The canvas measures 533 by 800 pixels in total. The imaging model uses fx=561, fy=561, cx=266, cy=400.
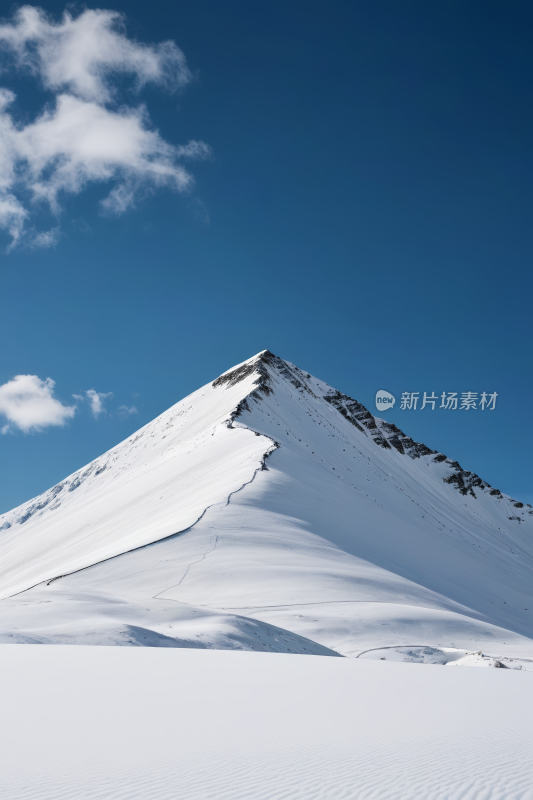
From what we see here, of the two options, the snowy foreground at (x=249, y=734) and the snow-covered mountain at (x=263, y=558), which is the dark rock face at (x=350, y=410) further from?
the snowy foreground at (x=249, y=734)

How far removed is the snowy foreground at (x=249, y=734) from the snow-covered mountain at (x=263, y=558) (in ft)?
18.4

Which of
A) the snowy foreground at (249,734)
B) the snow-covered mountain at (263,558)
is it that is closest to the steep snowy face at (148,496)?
the snow-covered mountain at (263,558)

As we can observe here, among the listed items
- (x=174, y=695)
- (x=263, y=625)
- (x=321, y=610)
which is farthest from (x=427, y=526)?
(x=174, y=695)

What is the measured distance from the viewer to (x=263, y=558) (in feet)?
90.0

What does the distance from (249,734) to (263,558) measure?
2118 centimetres

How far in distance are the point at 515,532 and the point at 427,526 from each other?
69782mm

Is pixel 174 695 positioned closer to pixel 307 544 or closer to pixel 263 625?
pixel 263 625

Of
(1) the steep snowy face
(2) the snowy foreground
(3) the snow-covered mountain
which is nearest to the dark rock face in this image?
(3) the snow-covered mountain

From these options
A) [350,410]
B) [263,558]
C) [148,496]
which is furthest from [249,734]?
[350,410]

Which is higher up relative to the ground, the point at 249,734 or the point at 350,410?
the point at 350,410

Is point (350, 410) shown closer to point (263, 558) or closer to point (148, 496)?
point (148, 496)

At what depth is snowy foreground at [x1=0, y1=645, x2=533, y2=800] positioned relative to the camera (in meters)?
5.00

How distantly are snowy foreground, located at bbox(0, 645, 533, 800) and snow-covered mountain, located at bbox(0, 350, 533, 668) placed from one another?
5599mm

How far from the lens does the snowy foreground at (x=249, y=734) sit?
16.4 feet
